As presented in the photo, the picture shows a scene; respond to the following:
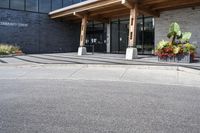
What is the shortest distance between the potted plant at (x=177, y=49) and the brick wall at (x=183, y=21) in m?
4.29

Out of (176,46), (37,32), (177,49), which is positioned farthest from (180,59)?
(37,32)

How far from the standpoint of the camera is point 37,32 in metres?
28.6

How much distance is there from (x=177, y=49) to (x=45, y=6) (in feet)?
59.6

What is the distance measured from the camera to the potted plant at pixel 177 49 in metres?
15.0

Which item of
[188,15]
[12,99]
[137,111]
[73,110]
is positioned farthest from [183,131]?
[188,15]

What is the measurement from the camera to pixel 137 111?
574 centimetres

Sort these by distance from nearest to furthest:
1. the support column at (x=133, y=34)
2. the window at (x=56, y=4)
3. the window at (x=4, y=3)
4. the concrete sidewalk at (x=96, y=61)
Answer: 1. the concrete sidewalk at (x=96, y=61)
2. the support column at (x=133, y=34)
3. the window at (x=4, y=3)
4. the window at (x=56, y=4)

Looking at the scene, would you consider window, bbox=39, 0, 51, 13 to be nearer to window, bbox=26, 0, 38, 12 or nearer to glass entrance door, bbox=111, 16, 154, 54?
window, bbox=26, 0, 38, 12

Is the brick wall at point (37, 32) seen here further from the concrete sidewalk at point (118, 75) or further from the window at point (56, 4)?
the concrete sidewalk at point (118, 75)

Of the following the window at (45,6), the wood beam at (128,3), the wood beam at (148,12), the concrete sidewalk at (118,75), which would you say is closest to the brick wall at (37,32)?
the window at (45,6)

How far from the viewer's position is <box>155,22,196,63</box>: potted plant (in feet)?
49.2

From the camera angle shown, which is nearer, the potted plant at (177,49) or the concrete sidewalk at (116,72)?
the concrete sidewalk at (116,72)

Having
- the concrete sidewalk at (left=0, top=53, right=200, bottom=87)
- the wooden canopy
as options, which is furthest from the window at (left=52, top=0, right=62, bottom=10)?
the concrete sidewalk at (left=0, top=53, right=200, bottom=87)

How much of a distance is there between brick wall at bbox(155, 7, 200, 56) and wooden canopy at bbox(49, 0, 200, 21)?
0.49 m
